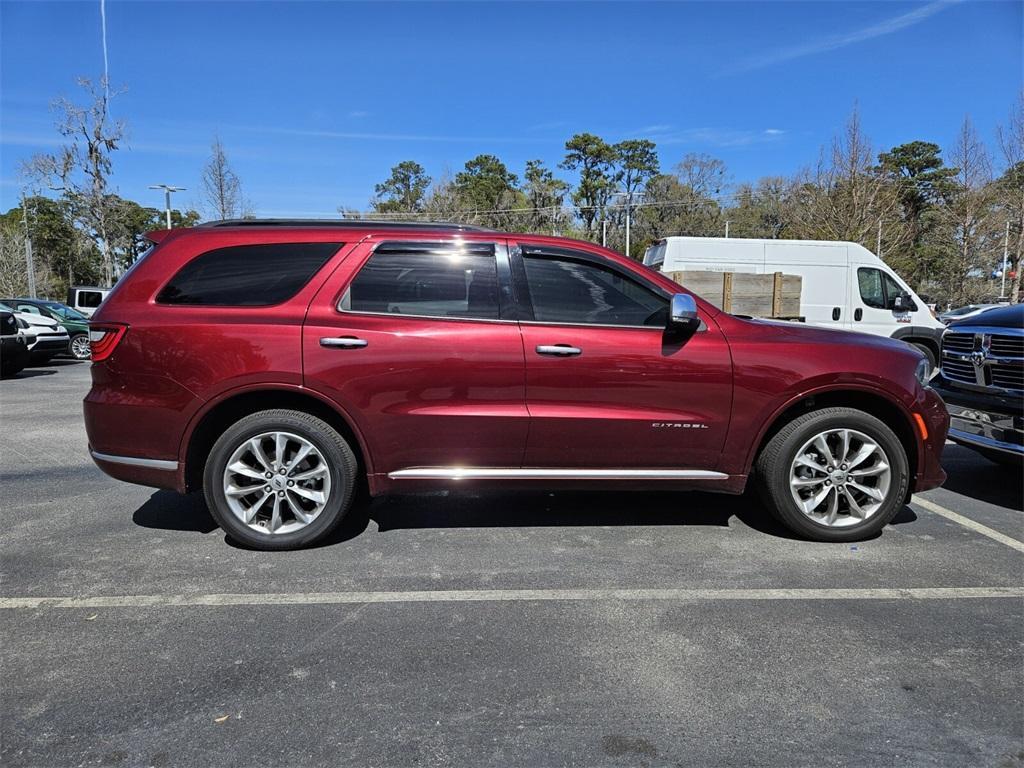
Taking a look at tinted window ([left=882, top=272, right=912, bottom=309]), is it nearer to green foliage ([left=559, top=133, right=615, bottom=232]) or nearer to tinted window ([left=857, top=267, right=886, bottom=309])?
tinted window ([left=857, top=267, right=886, bottom=309])

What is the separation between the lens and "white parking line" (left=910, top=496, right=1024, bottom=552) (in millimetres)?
4296

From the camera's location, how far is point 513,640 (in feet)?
9.93

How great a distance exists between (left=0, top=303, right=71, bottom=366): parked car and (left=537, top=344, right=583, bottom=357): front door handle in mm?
14740

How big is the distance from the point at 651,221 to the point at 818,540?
54670 millimetres

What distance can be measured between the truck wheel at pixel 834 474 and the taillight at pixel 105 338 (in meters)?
3.86

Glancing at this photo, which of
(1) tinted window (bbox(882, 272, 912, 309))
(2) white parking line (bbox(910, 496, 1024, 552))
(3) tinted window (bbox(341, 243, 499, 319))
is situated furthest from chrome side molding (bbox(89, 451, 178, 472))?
(1) tinted window (bbox(882, 272, 912, 309))

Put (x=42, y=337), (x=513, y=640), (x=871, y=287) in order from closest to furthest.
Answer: (x=513, y=640) → (x=871, y=287) → (x=42, y=337)

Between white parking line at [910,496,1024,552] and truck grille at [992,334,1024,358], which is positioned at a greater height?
truck grille at [992,334,1024,358]

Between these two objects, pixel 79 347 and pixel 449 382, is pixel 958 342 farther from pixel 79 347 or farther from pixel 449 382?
pixel 79 347

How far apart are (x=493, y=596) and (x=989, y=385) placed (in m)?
4.23

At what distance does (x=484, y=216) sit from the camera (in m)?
49.5

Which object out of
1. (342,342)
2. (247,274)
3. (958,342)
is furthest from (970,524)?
(247,274)

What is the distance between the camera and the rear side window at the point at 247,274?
13.1 ft

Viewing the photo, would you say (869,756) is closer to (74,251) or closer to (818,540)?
(818,540)
